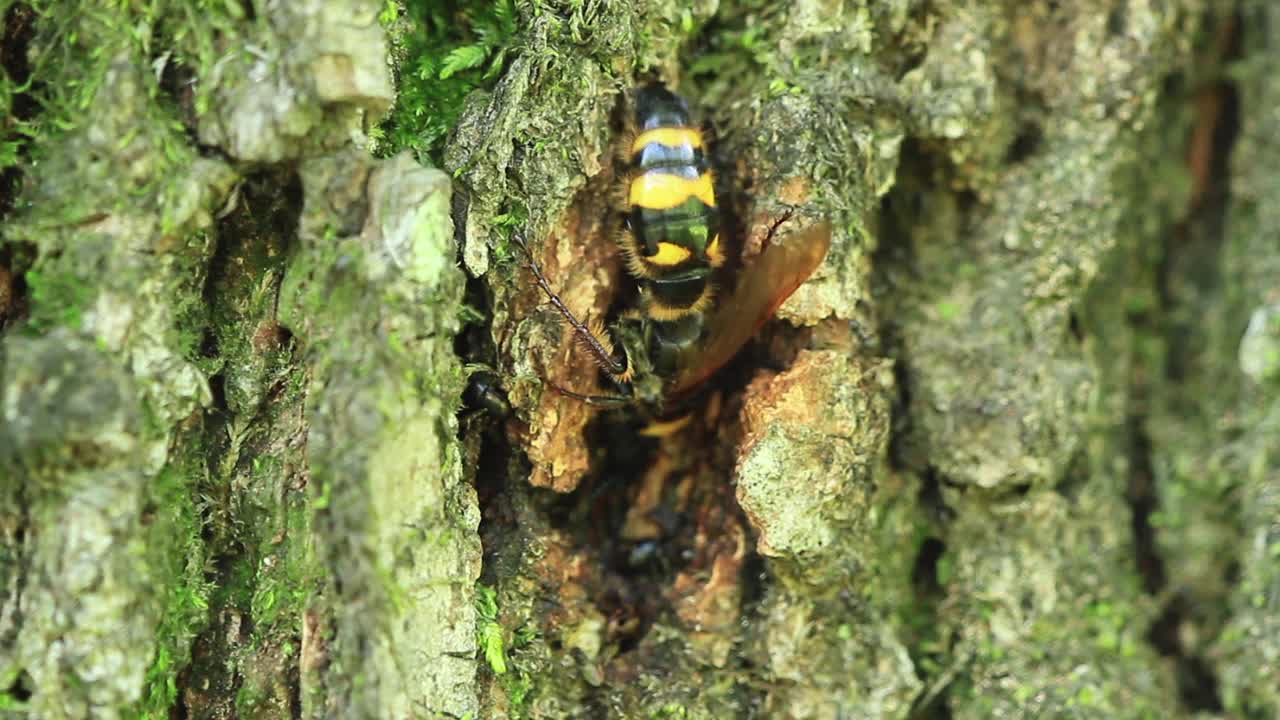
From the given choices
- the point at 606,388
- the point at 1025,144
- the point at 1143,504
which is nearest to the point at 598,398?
the point at 606,388

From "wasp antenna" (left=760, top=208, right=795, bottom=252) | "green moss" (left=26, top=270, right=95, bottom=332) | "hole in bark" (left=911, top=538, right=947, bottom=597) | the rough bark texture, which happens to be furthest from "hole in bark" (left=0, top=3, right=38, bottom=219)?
"hole in bark" (left=911, top=538, right=947, bottom=597)

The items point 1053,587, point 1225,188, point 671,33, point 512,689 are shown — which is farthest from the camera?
point 1225,188

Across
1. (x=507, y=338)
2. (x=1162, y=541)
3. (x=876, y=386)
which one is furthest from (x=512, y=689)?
(x=1162, y=541)

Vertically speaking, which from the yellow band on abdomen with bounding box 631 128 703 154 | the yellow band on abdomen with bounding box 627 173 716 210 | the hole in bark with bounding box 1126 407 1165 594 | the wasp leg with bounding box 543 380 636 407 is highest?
the yellow band on abdomen with bounding box 631 128 703 154

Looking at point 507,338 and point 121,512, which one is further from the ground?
point 507,338

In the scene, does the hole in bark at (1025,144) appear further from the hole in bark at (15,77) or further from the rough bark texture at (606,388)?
the hole in bark at (15,77)

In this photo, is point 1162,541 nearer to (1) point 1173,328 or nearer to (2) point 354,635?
(1) point 1173,328

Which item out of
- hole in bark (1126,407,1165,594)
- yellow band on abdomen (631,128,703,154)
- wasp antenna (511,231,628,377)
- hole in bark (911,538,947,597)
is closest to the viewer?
wasp antenna (511,231,628,377)

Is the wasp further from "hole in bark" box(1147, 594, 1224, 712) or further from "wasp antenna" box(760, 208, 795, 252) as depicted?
"hole in bark" box(1147, 594, 1224, 712)
